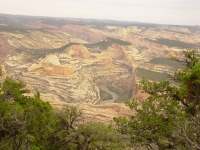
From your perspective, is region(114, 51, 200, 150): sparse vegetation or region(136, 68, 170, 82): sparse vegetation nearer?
region(114, 51, 200, 150): sparse vegetation

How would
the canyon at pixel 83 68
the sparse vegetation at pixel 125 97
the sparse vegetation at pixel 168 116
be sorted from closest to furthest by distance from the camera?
the sparse vegetation at pixel 168 116, the canyon at pixel 83 68, the sparse vegetation at pixel 125 97

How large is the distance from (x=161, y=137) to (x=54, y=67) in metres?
59.2

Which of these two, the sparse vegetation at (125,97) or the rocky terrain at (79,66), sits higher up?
the rocky terrain at (79,66)

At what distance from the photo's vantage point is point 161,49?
372ft

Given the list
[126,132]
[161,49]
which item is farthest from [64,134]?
[161,49]

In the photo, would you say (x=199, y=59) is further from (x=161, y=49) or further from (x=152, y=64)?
(x=161, y=49)

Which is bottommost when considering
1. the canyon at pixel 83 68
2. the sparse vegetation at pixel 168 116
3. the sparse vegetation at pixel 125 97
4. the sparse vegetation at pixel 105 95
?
the sparse vegetation at pixel 105 95

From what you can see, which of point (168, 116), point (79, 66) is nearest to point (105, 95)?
point (79, 66)

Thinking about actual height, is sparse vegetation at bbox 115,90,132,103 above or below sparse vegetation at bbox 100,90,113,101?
above

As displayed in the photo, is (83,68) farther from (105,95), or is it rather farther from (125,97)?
(125,97)

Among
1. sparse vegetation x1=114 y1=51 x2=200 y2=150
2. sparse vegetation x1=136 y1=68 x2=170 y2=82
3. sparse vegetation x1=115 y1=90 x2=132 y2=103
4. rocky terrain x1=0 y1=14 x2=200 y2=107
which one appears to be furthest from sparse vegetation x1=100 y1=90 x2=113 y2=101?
sparse vegetation x1=114 y1=51 x2=200 y2=150

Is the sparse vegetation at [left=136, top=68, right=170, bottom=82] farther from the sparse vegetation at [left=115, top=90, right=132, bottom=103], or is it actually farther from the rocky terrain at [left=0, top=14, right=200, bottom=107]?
the sparse vegetation at [left=115, top=90, right=132, bottom=103]

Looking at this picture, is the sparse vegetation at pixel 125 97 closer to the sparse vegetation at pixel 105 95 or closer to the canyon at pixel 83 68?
the canyon at pixel 83 68

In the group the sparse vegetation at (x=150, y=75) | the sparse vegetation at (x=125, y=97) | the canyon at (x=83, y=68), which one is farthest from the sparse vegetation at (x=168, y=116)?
the sparse vegetation at (x=125, y=97)
